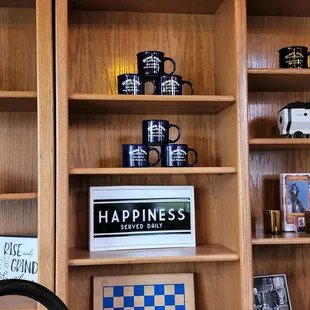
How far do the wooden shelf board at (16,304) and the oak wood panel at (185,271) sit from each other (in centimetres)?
25

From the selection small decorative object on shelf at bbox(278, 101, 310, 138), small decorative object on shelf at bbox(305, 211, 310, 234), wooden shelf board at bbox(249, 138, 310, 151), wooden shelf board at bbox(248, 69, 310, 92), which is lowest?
small decorative object on shelf at bbox(305, 211, 310, 234)

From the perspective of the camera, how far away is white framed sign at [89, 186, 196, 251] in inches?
77.0

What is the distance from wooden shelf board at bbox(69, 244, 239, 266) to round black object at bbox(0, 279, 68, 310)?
1.11 meters

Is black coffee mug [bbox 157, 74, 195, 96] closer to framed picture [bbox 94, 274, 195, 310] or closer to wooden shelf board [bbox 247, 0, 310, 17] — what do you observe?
wooden shelf board [bbox 247, 0, 310, 17]

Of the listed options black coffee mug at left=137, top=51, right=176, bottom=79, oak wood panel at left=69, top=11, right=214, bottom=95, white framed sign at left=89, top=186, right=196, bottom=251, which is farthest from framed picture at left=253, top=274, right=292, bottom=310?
black coffee mug at left=137, top=51, right=176, bottom=79

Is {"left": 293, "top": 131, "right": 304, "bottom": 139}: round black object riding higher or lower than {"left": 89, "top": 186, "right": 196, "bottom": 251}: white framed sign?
higher

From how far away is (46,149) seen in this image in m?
1.74

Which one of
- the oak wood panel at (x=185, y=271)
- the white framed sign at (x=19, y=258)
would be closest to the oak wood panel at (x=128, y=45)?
the white framed sign at (x=19, y=258)

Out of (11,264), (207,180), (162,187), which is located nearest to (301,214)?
(207,180)

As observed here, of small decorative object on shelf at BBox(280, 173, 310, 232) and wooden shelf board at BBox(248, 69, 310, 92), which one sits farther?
small decorative object on shelf at BBox(280, 173, 310, 232)

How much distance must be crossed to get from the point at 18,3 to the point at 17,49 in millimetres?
193

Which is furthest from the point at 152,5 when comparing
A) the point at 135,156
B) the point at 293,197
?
the point at 293,197

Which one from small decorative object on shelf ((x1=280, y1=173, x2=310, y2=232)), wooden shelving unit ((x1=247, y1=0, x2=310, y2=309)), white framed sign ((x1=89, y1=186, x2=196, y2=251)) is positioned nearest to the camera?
white framed sign ((x1=89, y1=186, x2=196, y2=251))

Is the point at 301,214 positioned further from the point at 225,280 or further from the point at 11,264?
the point at 11,264
